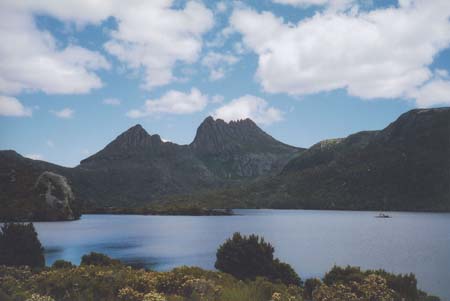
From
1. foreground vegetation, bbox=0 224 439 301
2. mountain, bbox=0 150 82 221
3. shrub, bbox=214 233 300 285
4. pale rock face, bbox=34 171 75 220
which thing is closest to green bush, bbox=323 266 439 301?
foreground vegetation, bbox=0 224 439 301

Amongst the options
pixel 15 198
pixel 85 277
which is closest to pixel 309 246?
pixel 85 277

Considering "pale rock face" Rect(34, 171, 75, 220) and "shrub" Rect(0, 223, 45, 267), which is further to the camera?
"pale rock face" Rect(34, 171, 75, 220)

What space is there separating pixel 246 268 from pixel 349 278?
1114 centimetres

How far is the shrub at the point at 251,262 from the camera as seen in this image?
3684 cm

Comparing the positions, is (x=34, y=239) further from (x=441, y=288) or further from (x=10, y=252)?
(x=441, y=288)

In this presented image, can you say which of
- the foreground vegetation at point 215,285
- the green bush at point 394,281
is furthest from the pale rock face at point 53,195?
the green bush at point 394,281

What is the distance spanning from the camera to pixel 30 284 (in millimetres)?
24469

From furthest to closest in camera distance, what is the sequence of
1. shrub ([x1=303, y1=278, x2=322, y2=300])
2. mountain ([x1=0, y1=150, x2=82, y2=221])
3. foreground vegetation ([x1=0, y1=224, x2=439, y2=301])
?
A: 1. mountain ([x1=0, y1=150, x2=82, y2=221])
2. shrub ([x1=303, y1=278, x2=322, y2=300])
3. foreground vegetation ([x1=0, y1=224, x2=439, y2=301])

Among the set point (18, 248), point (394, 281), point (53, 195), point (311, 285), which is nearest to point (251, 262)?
point (311, 285)

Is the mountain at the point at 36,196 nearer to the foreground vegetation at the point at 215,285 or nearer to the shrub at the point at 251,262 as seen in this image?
the shrub at the point at 251,262

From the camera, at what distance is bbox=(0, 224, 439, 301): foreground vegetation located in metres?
19.8

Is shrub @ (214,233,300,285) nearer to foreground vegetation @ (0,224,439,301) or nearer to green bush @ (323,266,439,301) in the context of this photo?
foreground vegetation @ (0,224,439,301)

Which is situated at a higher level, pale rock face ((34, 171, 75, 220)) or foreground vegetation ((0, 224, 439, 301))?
pale rock face ((34, 171, 75, 220))

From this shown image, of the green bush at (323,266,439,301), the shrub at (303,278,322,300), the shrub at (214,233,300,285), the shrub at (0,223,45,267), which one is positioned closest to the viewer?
the green bush at (323,266,439,301)
